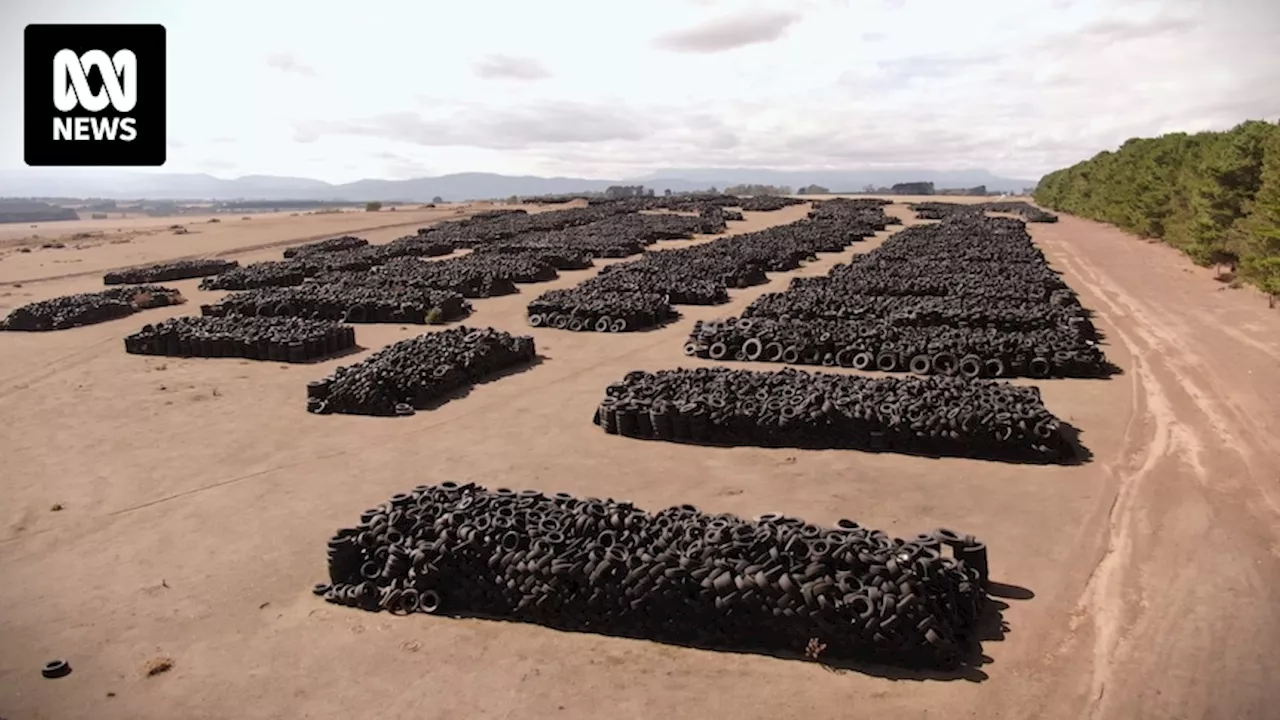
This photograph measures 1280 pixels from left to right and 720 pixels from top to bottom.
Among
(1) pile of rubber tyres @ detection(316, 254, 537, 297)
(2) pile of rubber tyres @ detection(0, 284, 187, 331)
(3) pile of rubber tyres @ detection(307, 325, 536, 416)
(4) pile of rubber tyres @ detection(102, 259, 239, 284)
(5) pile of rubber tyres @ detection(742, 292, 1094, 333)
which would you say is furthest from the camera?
(4) pile of rubber tyres @ detection(102, 259, 239, 284)

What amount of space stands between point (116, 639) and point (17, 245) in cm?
7119

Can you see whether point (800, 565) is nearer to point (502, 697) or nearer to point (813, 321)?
point (502, 697)

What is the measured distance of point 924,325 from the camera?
85.9ft

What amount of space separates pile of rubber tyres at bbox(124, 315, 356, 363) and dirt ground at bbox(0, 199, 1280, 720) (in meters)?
1.26

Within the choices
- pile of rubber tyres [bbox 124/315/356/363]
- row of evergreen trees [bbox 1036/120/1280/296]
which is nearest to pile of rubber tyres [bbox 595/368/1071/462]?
pile of rubber tyres [bbox 124/315/356/363]

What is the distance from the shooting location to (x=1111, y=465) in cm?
1484

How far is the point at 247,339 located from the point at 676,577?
20384 mm

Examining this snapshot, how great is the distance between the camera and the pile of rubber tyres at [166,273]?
43.8 metres

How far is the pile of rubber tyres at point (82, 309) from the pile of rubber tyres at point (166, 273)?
765cm

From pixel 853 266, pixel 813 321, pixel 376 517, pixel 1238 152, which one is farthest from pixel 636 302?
pixel 1238 152

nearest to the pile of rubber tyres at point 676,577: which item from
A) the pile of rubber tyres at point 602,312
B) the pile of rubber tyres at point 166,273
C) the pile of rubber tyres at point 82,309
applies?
Result: the pile of rubber tyres at point 602,312

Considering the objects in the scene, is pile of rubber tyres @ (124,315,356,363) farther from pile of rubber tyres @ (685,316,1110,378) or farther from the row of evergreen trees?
the row of evergreen trees

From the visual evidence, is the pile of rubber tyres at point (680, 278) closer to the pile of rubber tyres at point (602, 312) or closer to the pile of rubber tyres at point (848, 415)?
the pile of rubber tyres at point (602, 312)

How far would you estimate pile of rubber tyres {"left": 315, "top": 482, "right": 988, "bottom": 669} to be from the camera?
9.23m
